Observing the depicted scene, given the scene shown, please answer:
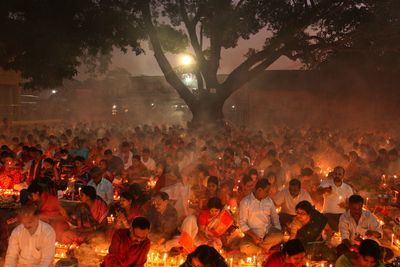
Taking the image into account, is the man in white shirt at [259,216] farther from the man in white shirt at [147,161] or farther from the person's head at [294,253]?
the man in white shirt at [147,161]

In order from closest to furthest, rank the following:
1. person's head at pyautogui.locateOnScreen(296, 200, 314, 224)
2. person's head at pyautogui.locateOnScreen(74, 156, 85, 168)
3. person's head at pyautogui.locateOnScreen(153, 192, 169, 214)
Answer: person's head at pyautogui.locateOnScreen(296, 200, 314, 224) → person's head at pyautogui.locateOnScreen(153, 192, 169, 214) → person's head at pyautogui.locateOnScreen(74, 156, 85, 168)

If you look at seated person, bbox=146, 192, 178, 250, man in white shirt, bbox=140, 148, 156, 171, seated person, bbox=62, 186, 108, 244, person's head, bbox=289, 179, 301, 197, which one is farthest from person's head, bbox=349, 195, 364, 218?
man in white shirt, bbox=140, 148, 156, 171

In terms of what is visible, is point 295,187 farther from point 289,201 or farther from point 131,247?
point 131,247

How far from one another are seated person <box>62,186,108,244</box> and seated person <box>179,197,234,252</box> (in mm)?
1489

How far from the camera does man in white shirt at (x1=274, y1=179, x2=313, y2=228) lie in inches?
308

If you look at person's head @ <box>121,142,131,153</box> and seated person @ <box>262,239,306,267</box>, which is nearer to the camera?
seated person @ <box>262,239,306,267</box>

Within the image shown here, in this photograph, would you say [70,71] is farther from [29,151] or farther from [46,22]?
[29,151]

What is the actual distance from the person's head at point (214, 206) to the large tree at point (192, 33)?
30.9ft

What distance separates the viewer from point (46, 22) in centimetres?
1346

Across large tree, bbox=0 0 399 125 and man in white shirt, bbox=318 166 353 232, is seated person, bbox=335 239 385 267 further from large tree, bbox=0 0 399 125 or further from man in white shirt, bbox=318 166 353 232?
large tree, bbox=0 0 399 125

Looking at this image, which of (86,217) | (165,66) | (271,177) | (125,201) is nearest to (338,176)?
(271,177)

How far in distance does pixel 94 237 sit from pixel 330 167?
771 cm

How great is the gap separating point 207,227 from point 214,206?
38 centimetres

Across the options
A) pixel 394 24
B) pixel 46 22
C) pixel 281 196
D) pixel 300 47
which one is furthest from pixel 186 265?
pixel 300 47
